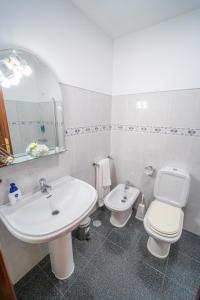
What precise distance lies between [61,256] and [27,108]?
4.20 ft

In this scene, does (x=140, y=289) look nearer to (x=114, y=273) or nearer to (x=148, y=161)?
(x=114, y=273)

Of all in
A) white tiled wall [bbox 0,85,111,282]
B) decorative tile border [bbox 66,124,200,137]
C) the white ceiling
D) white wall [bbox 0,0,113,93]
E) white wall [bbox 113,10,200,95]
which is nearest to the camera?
white wall [bbox 0,0,113,93]

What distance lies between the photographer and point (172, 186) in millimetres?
1599

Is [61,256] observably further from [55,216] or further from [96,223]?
[96,223]

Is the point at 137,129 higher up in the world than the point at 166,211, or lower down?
higher up

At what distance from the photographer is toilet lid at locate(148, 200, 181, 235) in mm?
1279

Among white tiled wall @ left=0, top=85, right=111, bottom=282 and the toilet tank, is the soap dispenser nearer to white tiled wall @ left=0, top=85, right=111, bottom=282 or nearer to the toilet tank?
white tiled wall @ left=0, top=85, right=111, bottom=282

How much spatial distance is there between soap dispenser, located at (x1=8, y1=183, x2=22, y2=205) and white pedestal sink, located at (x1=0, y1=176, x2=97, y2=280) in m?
0.04

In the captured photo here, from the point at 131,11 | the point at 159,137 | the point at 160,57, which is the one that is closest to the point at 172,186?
the point at 159,137

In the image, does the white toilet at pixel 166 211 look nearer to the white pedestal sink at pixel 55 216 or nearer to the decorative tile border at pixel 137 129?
the decorative tile border at pixel 137 129

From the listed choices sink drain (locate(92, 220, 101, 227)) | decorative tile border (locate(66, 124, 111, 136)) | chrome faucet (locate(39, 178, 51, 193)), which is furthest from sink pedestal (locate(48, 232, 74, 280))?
decorative tile border (locate(66, 124, 111, 136))

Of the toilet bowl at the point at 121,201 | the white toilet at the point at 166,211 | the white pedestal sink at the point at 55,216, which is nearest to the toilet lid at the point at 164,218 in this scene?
the white toilet at the point at 166,211

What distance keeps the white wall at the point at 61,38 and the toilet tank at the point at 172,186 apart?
1.33 m

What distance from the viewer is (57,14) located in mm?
1129
